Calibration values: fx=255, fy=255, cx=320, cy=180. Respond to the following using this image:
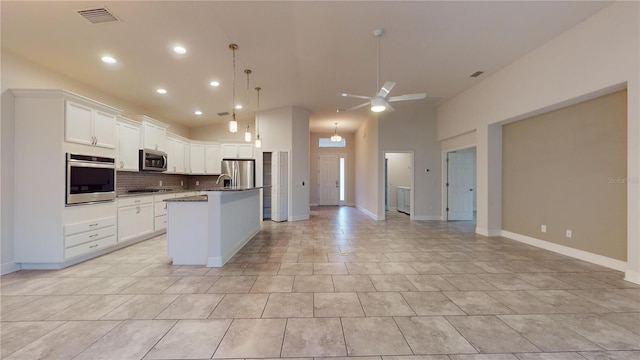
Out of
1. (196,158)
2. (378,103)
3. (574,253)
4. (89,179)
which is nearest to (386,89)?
(378,103)

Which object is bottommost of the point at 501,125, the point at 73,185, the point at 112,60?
the point at 73,185

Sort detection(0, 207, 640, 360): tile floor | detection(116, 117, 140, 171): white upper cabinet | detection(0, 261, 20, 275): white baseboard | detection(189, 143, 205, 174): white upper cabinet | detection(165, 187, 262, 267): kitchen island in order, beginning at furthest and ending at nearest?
detection(189, 143, 205, 174): white upper cabinet, detection(116, 117, 140, 171): white upper cabinet, detection(165, 187, 262, 267): kitchen island, detection(0, 261, 20, 275): white baseboard, detection(0, 207, 640, 360): tile floor

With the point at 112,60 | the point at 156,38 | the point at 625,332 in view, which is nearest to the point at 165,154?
the point at 112,60

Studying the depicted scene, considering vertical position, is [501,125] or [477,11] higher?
[477,11]

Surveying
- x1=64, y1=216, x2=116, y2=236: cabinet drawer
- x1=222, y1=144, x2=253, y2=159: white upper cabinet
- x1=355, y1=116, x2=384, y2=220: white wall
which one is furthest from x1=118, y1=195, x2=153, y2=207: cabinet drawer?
x1=355, y1=116, x2=384, y2=220: white wall

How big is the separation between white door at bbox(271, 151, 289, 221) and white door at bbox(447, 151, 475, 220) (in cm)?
467

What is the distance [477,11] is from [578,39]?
1679 mm

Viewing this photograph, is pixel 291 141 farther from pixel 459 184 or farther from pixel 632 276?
pixel 632 276

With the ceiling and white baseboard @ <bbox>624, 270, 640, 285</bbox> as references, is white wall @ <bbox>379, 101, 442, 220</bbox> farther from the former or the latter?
white baseboard @ <bbox>624, 270, 640, 285</bbox>

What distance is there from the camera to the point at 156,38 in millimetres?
3396

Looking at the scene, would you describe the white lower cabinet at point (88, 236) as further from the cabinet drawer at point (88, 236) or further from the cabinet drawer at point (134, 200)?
the cabinet drawer at point (134, 200)

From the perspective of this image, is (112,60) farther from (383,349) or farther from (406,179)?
(406,179)

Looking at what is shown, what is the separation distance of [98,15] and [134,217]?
3175 mm

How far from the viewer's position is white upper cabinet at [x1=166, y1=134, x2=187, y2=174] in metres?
6.21
